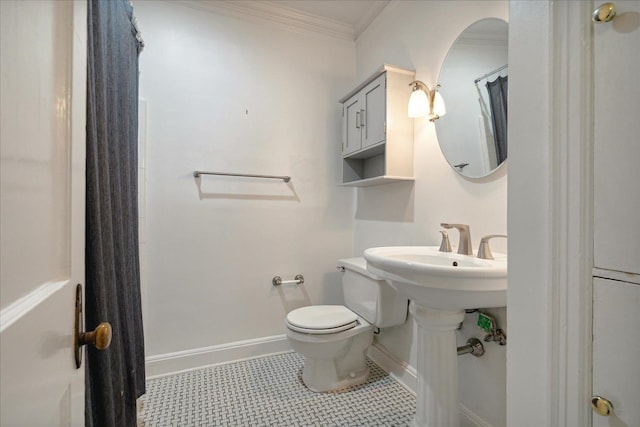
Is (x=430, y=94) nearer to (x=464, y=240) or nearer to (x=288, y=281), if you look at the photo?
(x=464, y=240)

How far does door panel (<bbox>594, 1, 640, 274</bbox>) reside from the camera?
43cm

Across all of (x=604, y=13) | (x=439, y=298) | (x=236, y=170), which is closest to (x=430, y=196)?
(x=439, y=298)

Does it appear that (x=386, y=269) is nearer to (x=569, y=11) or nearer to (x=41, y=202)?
(x=569, y=11)

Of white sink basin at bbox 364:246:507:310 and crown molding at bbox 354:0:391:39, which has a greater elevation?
crown molding at bbox 354:0:391:39

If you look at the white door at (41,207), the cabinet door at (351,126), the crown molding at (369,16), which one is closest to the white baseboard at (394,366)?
the cabinet door at (351,126)

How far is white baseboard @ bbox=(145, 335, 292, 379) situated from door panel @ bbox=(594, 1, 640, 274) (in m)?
2.04

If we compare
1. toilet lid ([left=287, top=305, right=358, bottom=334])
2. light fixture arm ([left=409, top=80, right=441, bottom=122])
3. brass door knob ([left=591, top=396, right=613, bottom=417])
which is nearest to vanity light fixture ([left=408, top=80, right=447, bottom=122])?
light fixture arm ([left=409, top=80, right=441, bottom=122])

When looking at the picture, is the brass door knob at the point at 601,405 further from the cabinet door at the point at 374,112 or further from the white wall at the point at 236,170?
the white wall at the point at 236,170

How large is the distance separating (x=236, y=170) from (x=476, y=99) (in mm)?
1509

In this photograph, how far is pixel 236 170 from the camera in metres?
2.05

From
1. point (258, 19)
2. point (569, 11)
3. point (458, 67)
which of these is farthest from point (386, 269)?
point (258, 19)

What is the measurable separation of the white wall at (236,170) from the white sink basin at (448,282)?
1.16m

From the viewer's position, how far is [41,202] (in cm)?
40

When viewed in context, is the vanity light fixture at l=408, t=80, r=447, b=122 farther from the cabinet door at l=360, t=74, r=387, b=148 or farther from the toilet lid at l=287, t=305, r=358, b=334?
the toilet lid at l=287, t=305, r=358, b=334
